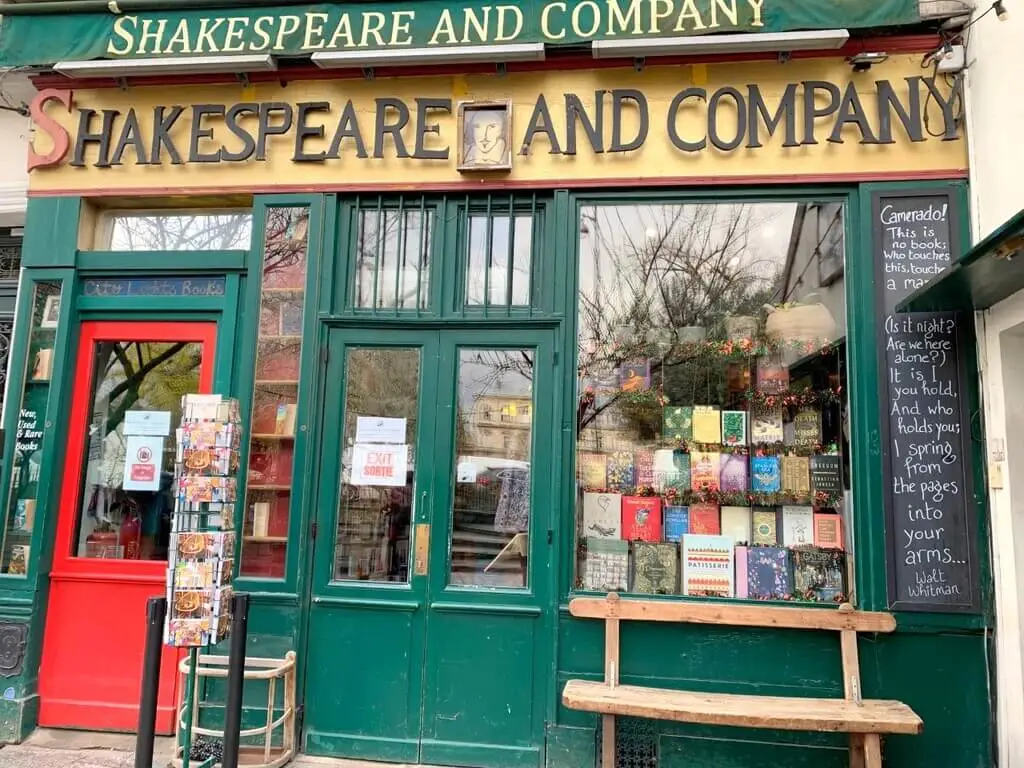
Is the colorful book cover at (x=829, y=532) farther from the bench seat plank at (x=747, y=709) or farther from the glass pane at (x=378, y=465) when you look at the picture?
the glass pane at (x=378, y=465)

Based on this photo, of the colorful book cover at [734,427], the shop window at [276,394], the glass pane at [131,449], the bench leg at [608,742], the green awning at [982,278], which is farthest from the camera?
the glass pane at [131,449]

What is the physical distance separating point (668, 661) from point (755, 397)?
1.73 metres

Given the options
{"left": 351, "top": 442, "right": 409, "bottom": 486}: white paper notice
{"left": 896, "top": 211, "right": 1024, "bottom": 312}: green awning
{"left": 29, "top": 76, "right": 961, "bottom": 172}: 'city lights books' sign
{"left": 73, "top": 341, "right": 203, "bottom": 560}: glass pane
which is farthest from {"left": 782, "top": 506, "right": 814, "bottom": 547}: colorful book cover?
{"left": 73, "top": 341, "right": 203, "bottom": 560}: glass pane

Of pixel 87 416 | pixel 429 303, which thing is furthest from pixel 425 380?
pixel 87 416

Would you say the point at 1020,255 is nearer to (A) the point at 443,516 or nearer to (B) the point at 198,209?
(A) the point at 443,516

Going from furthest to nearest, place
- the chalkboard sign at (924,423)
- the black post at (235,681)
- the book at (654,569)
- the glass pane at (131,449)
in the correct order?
the glass pane at (131,449), the book at (654,569), the chalkboard sign at (924,423), the black post at (235,681)

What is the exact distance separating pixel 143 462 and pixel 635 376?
347 cm

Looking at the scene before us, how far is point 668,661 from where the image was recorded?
421 cm

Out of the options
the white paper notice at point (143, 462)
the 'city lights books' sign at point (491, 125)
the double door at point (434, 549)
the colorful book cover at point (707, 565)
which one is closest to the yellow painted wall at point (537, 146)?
the 'city lights books' sign at point (491, 125)

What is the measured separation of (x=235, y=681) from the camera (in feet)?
11.7

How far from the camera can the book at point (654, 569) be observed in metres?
4.44

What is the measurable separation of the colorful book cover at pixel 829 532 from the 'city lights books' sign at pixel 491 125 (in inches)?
92.5

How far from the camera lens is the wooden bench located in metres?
3.57

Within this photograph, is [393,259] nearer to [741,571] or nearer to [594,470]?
[594,470]
